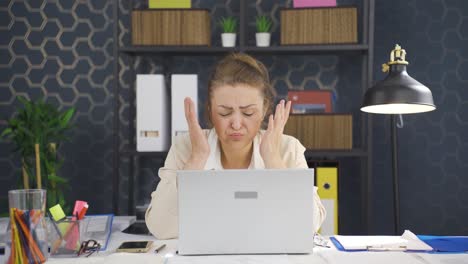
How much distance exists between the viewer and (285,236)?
1.38 meters

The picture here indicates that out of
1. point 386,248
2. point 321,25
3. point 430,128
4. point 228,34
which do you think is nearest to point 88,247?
point 386,248

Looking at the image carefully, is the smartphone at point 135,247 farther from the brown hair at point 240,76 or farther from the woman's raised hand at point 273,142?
the brown hair at point 240,76

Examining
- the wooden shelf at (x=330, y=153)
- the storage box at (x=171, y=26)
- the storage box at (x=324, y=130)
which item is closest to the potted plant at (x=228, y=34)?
the storage box at (x=171, y=26)

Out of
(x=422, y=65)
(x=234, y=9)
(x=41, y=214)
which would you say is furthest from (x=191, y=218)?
(x=422, y=65)

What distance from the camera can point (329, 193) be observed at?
261 cm

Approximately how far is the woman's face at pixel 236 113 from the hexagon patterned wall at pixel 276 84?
1002mm

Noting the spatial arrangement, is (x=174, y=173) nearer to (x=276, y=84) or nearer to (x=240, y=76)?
(x=240, y=76)

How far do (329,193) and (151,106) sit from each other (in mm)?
980

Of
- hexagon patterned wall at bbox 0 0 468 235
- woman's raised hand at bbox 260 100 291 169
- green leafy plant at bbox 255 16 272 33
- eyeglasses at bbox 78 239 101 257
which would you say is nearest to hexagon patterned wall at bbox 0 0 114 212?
hexagon patterned wall at bbox 0 0 468 235

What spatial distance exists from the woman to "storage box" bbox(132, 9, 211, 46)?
565 millimetres

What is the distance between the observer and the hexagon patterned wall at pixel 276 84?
295cm

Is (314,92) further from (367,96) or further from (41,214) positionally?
(41,214)

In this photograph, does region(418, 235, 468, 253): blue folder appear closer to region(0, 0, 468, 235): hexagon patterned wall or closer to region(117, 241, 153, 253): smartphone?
region(117, 241, 153, 253): smartphone

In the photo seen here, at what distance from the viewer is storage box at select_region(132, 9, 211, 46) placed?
2643 millimetres
